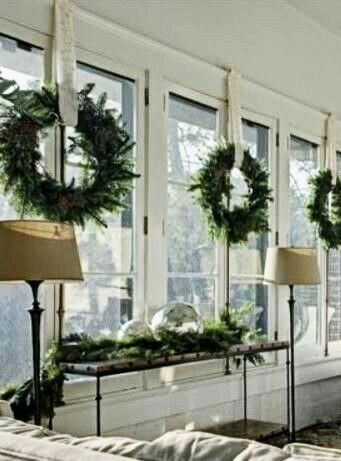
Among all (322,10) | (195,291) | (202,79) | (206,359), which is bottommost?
(206,359)

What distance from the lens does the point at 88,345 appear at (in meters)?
3.63

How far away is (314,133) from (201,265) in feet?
6.38

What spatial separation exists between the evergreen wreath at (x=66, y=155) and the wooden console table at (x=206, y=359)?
74 centimetres

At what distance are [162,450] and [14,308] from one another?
2.01 m

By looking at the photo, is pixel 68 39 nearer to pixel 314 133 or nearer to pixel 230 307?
pixel 230 307

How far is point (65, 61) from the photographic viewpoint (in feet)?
12.0

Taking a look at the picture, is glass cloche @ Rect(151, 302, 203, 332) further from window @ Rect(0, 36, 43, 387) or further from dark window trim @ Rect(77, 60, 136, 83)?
dark window trim @ Rect(77, 60, 136, 83)

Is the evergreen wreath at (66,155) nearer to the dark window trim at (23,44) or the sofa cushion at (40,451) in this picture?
the dark window trim at (23,44)

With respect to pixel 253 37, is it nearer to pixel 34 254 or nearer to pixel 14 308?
pixel 14 308

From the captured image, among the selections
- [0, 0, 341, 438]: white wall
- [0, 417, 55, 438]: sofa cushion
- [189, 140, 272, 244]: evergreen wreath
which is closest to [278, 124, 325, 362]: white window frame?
[0, 0, 341, 438]: white wall

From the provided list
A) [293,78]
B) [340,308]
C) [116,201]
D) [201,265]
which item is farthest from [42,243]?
[340,308]

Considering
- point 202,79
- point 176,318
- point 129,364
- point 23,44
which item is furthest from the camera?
point 202,79

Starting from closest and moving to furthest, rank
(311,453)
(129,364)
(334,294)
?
(311,453)
(129,364)
(334,294)

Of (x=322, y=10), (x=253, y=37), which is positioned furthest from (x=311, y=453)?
(x=322, y=10)
